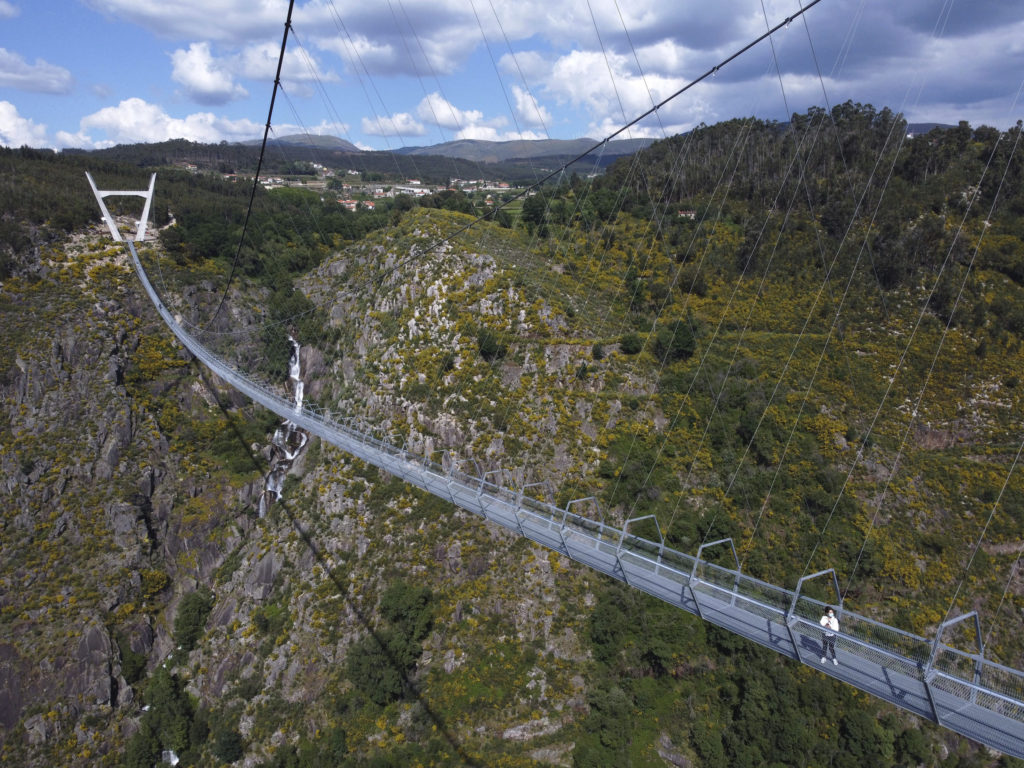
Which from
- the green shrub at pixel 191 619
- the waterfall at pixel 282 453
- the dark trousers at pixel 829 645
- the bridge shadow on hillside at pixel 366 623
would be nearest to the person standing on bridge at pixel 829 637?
the dark trousers at pixel 829 645

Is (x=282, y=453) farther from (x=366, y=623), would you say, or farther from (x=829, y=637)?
(x=829, y=637)

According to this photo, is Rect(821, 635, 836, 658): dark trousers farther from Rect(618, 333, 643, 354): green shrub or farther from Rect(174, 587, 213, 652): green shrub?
Rect(174, 587, 213, 652): green shrub

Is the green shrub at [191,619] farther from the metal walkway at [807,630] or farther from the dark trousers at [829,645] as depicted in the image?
the dark trousers at [829,645]

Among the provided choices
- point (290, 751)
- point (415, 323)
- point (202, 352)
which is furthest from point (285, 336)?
point (290, 751)

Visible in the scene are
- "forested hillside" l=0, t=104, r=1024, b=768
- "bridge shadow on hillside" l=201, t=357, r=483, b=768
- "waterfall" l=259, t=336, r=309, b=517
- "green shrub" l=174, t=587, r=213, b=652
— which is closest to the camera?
"bridge shadow on hillside" l=201, t=357, r=483, b=768

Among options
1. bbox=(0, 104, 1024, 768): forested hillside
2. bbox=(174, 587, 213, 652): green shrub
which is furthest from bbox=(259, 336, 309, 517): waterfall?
bbox=(174, 587, 213, 652): green shrub

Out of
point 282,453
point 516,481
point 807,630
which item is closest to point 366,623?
point 516,481
